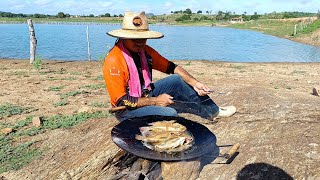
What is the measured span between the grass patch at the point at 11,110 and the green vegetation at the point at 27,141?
1.72 feet

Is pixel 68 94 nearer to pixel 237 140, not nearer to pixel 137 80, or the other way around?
pixel 137 80

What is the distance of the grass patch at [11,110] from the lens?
7266 mm

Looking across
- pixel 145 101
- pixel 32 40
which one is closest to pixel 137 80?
pixel 145 101

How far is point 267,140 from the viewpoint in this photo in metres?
4.07

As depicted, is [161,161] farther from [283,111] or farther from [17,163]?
[17,163]

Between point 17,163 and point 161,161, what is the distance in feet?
9.65

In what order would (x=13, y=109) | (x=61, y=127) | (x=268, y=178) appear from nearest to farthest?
(x=268, y=178) → (x=61, y=127) → (x=13, y=109)

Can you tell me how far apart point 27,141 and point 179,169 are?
3547 mm

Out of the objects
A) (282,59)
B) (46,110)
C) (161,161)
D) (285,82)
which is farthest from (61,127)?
(282,59)

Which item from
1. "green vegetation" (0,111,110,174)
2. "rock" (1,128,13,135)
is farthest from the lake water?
"rock" (1,128,13,135)

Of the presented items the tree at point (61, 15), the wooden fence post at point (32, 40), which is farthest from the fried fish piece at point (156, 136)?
the tree at point (61, 15)

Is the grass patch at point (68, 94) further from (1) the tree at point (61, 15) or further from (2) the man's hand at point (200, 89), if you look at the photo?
(1) the tree at point (61, 15)

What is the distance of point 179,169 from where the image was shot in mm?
3379

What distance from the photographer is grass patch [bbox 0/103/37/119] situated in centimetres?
727
